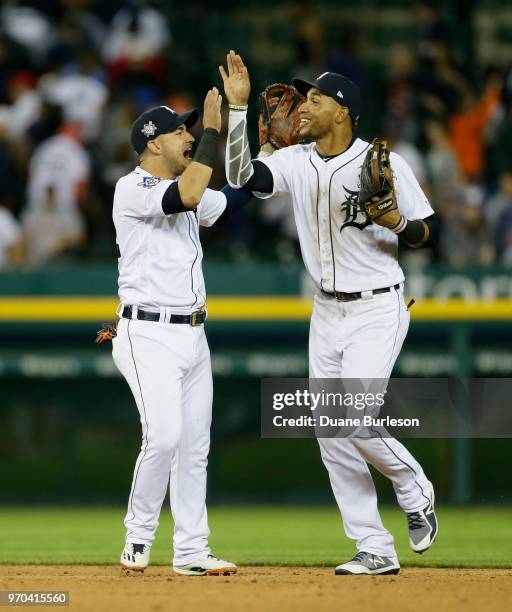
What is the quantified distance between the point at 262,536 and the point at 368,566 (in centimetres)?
225

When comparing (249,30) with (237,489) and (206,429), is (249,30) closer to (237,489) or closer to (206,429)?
(237,489)

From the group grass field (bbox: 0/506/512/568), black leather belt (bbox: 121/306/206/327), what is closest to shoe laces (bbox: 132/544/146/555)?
grass field (bbox: 0/506/512/568)

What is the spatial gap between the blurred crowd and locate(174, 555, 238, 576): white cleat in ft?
15.9

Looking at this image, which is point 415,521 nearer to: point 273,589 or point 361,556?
point 361,556

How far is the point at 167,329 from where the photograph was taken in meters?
6.31

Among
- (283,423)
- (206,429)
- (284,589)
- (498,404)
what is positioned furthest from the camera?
(498,404)

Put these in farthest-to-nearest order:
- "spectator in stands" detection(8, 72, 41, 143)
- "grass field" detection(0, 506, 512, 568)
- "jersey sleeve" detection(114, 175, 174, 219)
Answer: "spectator in stands" detection(8, 72, 41, 143) < "grass field" detection(0, 506, 512, 568) < "jersey sleeve" detection(114, 175, 174, 219)

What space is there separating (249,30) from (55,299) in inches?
198

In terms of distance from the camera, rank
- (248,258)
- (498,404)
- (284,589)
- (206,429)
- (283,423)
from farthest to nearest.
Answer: (248,258)
(498,404)
(283,423)
(206,429)
(284,589)

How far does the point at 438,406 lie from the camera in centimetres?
1019

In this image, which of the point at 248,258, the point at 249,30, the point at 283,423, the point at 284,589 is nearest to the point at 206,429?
the point at 284,589

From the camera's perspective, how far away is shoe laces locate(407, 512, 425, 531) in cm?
644

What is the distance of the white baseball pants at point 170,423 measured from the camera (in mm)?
6238

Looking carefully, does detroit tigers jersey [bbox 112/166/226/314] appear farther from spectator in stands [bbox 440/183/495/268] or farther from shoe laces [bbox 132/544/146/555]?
spectator in stands [bbox 440/183/495/268]
